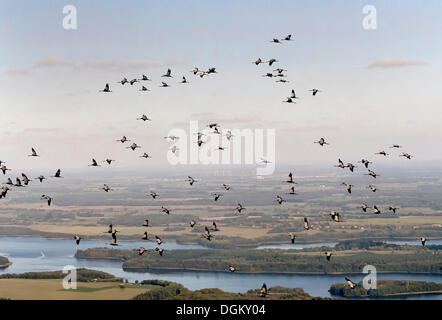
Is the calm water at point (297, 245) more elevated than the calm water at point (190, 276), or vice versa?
the calm water at point (297, 245)

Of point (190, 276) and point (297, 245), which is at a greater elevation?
point (297, 245)

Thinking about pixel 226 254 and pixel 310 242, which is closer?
pixel 226 254

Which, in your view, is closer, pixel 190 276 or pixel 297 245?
pixel 190 276

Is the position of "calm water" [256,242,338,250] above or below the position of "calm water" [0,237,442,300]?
above

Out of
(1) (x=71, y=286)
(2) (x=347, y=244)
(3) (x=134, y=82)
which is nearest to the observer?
(3) (x=134, y=82)

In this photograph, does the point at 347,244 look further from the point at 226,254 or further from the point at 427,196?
the point at 427,196

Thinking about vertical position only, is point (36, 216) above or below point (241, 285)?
above

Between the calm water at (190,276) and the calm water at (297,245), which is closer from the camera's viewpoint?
the calm water at (190,276)

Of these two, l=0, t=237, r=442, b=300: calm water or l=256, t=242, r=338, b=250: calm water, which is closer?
l=0, t=237, r=442, b=300: calm water
